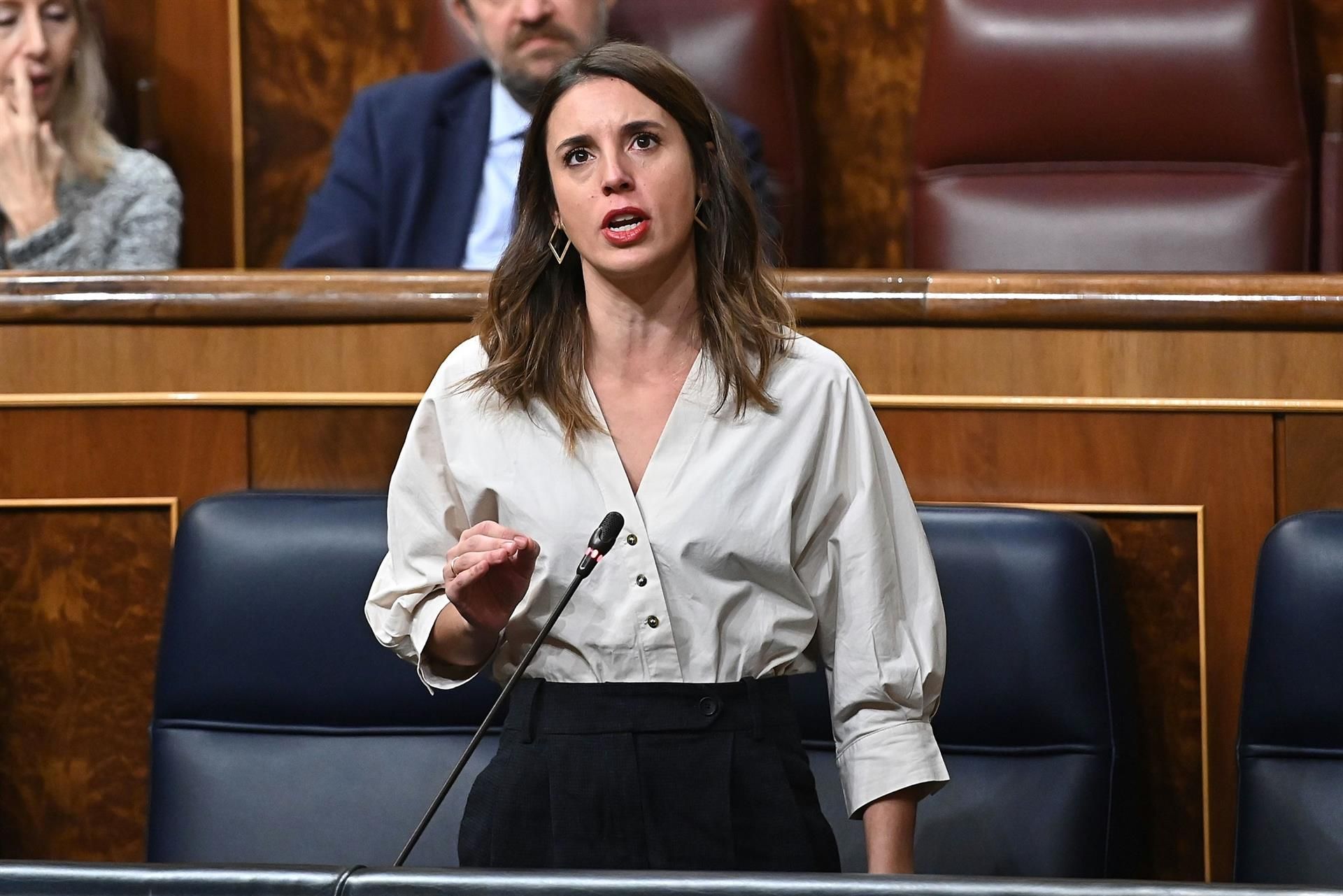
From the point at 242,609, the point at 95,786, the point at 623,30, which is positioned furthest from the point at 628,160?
the point at 623,30

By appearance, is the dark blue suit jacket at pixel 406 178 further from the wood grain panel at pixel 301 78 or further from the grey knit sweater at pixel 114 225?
the wood grain panel at pixel 301 78

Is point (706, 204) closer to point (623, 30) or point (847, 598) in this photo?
point (847, 598)

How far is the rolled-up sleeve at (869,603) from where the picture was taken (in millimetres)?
874

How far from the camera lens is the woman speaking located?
86cm

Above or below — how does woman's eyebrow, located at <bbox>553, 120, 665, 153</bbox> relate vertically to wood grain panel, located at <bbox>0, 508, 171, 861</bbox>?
above

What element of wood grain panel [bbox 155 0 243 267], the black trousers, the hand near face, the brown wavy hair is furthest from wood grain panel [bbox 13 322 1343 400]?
wood grain panel [bbox 155 0 243 267]

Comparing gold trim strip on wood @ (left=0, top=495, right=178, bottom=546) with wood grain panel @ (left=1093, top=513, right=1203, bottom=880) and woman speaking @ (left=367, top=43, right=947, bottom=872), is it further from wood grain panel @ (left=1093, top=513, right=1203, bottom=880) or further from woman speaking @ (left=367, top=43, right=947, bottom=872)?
wood grain panel @ (left=1093, top=513, right=1203, bottom=880)

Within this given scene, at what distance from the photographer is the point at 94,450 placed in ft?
4.03

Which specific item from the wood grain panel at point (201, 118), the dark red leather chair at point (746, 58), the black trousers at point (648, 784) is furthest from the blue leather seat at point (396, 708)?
the wood grain panel at point (201, 118)

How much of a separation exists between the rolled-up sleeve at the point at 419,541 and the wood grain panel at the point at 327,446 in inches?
11.0

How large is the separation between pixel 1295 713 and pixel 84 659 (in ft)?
2.68

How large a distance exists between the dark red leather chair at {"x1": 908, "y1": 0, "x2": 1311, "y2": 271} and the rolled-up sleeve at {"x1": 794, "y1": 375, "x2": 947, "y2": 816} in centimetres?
78

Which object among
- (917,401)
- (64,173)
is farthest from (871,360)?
(64,173)

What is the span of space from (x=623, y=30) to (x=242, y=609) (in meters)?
0.79
